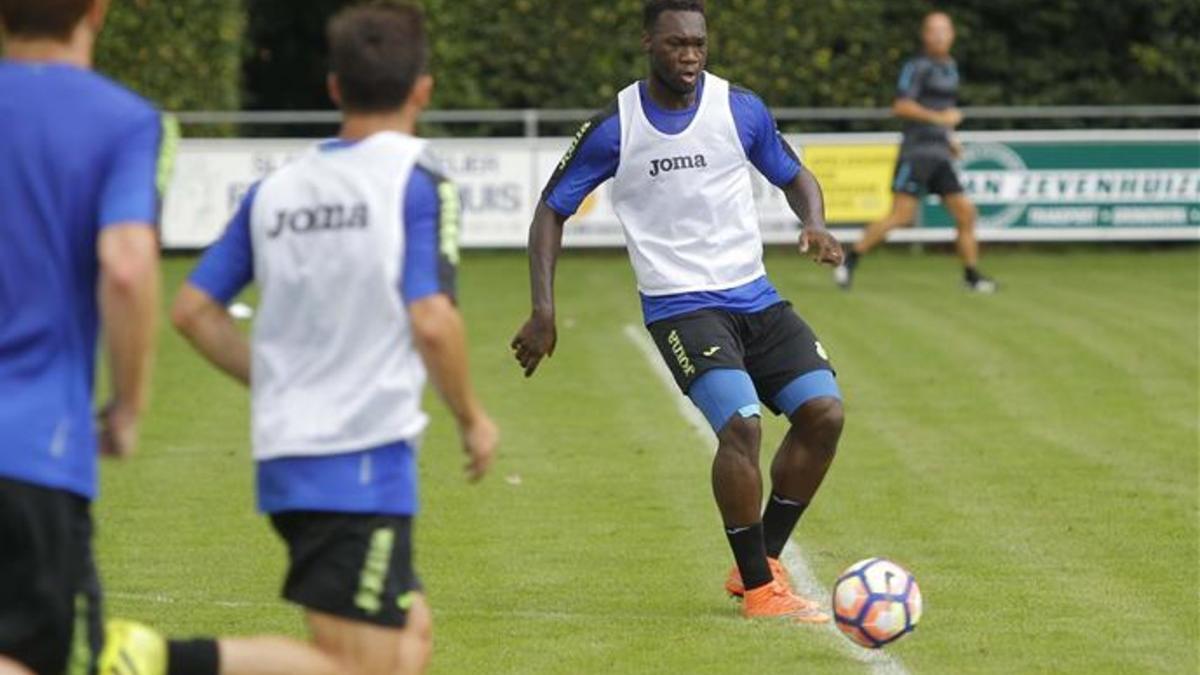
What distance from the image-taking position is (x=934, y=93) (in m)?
22.4

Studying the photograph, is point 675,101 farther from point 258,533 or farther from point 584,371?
point 584,371

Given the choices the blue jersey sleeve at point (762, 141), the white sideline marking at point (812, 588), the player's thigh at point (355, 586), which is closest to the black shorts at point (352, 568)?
the player's thigh at point (355, 586)

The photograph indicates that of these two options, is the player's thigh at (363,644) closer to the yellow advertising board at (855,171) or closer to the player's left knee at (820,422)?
the player's left knee at (820,422)

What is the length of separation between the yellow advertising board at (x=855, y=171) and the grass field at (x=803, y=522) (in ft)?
20.8

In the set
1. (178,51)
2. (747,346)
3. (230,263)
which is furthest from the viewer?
(178,51)

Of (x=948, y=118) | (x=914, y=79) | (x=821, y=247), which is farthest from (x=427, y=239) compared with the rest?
(x=914, y=79)

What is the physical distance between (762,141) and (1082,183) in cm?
1759

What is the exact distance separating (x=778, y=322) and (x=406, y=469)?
11.8 feet

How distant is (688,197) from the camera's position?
918 centimetres

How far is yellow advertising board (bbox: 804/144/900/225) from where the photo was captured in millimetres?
26172

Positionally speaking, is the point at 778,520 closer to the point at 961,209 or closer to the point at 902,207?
the point at 961,209

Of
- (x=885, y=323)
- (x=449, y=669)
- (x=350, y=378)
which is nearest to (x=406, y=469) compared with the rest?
(x=350, y=378)

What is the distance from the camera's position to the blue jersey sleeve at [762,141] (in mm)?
9219

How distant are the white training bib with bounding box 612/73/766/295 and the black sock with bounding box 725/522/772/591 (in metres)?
0.86
